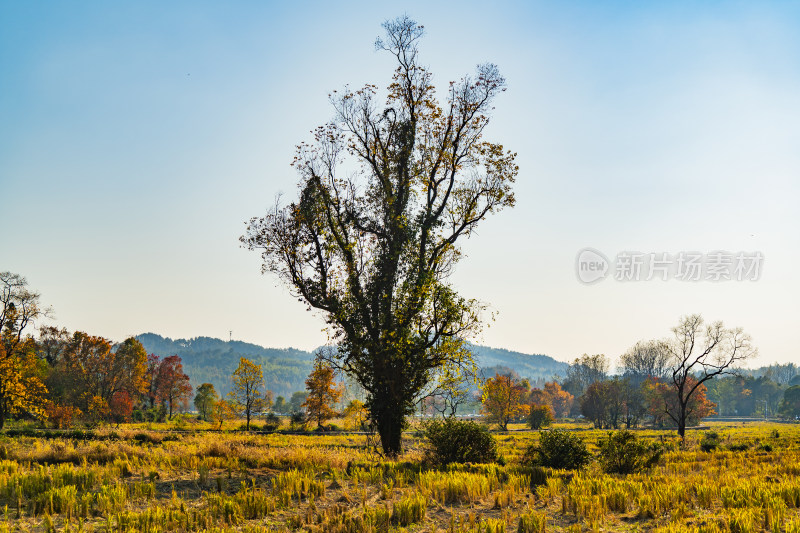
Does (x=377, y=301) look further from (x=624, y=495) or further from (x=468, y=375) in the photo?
(x=624, y=495)

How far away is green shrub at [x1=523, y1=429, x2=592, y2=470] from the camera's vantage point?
15.2 metres

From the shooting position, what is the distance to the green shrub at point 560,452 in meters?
15.2

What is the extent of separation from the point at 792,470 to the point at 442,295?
12007 mm

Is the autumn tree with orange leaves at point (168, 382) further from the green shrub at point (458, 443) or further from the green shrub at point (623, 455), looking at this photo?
the green shrub at point (623, 455)

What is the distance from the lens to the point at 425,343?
64.7 feet

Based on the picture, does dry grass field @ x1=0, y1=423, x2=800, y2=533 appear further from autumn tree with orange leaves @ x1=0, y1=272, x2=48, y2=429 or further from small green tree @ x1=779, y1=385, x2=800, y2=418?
small green tree @ x1=779, y1=385, x2=800, y2=418

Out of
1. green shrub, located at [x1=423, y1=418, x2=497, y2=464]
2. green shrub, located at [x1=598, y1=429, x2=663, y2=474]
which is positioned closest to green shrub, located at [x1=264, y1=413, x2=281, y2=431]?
green shrub, located at [x1=423, y1=418, x2=497, y2=464]

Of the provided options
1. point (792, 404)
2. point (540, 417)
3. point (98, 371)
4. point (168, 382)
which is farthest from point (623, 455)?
point (792, 404)

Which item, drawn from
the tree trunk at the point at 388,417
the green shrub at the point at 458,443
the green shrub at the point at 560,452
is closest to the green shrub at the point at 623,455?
the green shrub at the point at 560,452

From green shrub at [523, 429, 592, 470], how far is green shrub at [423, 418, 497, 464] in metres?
1.37

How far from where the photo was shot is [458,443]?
15.8m

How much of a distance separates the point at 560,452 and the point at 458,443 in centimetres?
314

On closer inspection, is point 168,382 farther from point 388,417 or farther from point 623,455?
point 623,455

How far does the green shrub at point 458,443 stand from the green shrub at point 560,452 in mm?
1373
